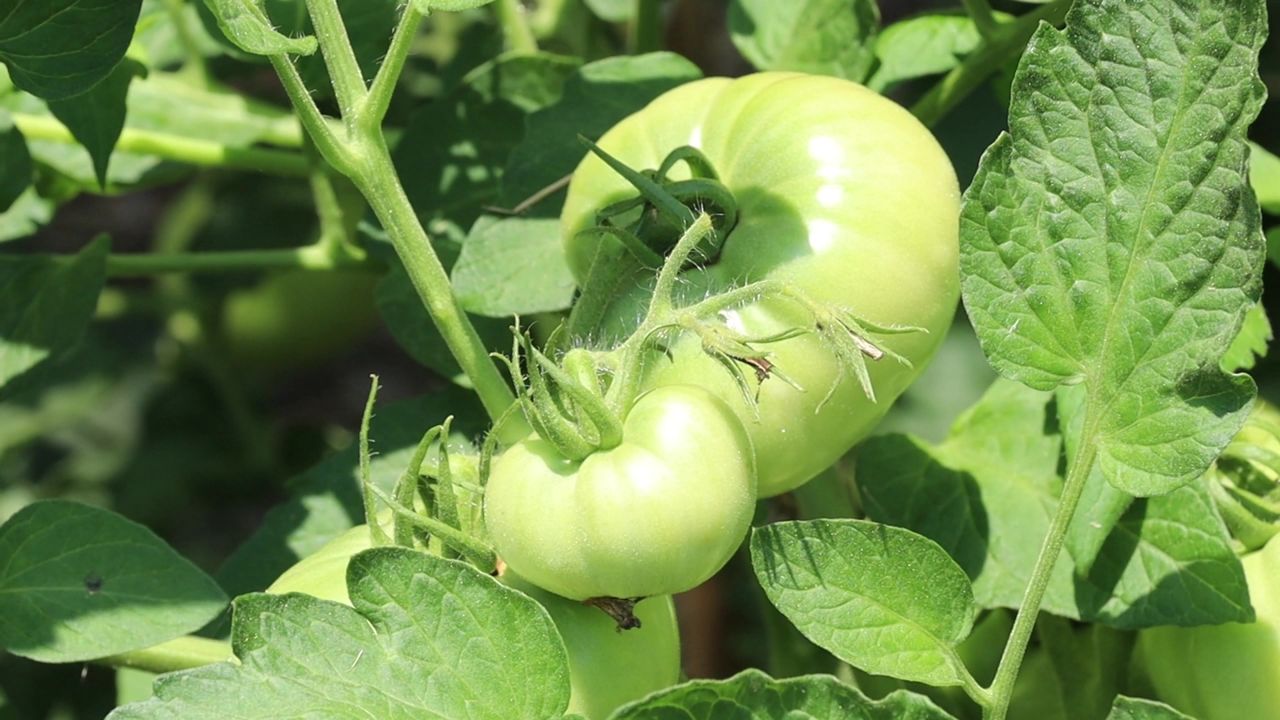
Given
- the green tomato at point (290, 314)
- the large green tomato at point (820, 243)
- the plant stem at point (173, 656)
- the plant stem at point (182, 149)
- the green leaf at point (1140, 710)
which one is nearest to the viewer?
the green leaf at point (1140, 710)

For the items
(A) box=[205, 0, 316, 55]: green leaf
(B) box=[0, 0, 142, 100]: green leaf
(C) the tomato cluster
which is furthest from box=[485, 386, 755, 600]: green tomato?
(B) box=[0, 0, 142, 100]: green leaf

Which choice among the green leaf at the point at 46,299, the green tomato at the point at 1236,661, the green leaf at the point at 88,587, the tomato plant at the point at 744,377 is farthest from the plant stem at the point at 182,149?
the green tomato at the point at 1236,661

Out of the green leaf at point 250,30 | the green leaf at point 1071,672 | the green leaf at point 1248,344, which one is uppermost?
the green leaf at point 250,30

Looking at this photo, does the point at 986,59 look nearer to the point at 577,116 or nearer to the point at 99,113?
the point at 577,116

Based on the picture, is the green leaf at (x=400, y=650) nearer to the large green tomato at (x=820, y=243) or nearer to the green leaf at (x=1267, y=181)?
the large green tomato at (x=820, y=243)

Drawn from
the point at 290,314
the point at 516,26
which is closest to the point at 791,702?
the point at 516,26

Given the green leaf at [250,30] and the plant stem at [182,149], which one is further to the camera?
the plant stem at [182,149]

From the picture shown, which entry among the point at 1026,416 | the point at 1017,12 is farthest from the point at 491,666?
the point at 1017,12
